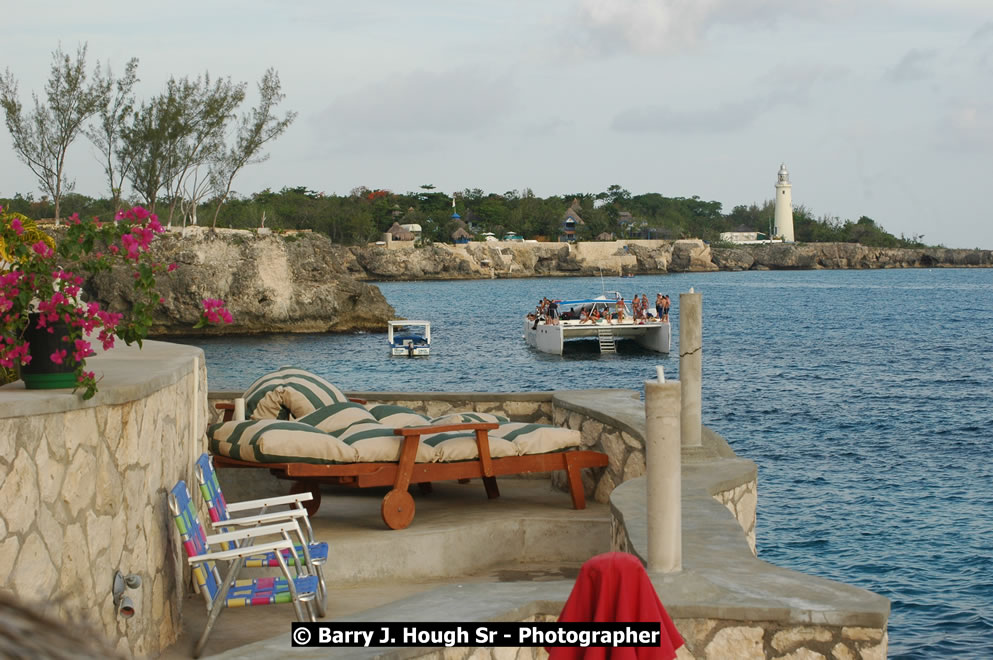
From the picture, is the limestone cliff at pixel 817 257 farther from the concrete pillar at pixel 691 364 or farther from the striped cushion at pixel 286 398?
the striped cushion at pixel 286 398

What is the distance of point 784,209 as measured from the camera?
180 m

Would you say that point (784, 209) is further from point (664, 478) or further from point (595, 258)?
point (664, 478)

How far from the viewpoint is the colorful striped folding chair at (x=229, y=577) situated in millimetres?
5645

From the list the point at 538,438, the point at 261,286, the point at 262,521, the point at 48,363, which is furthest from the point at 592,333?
the point at 48,363

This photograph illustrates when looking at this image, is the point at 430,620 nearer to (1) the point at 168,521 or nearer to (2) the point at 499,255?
(1) the point at 168,521

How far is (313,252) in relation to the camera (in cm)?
5981

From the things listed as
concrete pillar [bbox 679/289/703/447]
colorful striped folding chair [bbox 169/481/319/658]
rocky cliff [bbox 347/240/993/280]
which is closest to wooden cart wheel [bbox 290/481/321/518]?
colorful striped folding chair [bbox 169/481/319/658]

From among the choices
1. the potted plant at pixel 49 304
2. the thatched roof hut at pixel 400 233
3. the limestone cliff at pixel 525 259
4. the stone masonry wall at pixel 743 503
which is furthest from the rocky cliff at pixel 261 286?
the thatched roof hut at pixel 400 233

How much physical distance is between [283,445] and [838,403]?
28.0m

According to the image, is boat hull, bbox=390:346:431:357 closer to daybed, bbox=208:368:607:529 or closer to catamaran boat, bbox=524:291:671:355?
catamaran boat, bbox=524:291:671:355

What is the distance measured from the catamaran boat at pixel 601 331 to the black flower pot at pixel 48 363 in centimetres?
4517

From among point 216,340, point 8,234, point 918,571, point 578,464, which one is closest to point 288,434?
point 578,464

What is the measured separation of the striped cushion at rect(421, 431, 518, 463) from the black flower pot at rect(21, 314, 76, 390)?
11.4ft

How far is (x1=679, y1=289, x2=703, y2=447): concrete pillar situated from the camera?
851 cm
